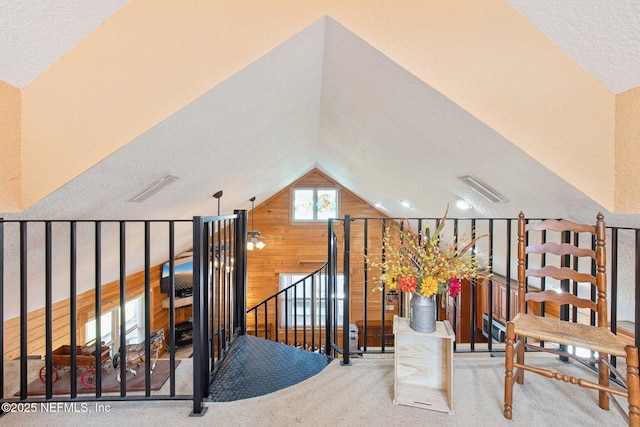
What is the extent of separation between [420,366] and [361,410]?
44 cm

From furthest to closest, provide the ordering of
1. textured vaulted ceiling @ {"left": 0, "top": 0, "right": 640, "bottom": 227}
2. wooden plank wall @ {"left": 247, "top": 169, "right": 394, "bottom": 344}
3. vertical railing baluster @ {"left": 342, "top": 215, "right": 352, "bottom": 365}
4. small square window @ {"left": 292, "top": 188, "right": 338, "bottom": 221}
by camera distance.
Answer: small square window @ {"left": 292, "top": 188, "right": 338, "bottom": 221} → wooden plank wall @ {"left": 247, "top": 169, "right": 394, "bottom": 344} → vertical railing baluster @ {"left": 342, "top": 215, "right": 352, "bottom": 365} → textured vaulted ceiling @ {"left": 0, "top": 0, "right": 640, "bottom": 227}

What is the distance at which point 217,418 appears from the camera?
164 cm

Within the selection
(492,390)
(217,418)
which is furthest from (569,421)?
(217,418)

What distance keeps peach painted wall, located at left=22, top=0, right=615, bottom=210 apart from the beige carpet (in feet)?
4.24

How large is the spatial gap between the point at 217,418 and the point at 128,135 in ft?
5.70

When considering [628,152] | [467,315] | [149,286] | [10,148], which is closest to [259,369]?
[149,286]

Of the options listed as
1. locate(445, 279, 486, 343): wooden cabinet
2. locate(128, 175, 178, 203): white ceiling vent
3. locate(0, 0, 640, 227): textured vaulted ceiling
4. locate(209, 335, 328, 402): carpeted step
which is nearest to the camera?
locate(0, 0, 640, 227): textured vaulted ceiling

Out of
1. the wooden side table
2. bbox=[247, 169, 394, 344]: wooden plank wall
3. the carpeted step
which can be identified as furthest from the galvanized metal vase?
bbox=[247, 169, 394, 344]: wooden plank wall

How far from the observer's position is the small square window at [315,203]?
7.40 meters

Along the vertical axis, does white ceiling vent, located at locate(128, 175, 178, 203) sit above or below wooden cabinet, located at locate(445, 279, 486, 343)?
above

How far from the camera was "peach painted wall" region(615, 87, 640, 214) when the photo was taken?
67.1 inches

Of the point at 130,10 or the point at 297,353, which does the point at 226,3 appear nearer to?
the point at 130,10

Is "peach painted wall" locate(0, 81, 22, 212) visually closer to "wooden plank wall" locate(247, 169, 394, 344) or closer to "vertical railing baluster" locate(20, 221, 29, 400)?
"vertical railing baluster" locate(20, 221, 29, 400)

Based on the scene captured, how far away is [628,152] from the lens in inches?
68.9
